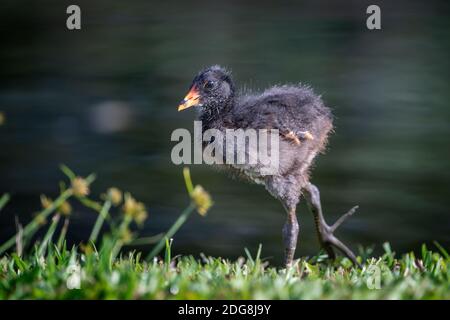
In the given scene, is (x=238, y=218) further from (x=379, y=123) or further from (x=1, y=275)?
(x=1, y=275)

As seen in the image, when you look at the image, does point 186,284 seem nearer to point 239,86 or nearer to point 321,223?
point 321,223

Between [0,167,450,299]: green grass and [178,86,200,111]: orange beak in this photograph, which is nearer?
[0,167,450,299]: green grass

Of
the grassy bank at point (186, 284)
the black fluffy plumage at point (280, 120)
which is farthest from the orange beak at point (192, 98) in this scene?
the grassy bank at point (186, 284)

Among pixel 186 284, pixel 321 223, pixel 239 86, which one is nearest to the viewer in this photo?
pixel 186 284

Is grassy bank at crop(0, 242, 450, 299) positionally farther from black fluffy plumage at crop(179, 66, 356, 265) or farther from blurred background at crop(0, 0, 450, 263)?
blurred background at crop(0, 0, 450, 263)

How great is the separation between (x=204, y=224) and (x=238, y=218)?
0.25 metres

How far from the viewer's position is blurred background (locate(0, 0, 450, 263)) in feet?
19.4

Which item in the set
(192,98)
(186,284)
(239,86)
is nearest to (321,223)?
(192,98)

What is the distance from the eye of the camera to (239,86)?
6.84m

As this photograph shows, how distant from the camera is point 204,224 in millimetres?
5934

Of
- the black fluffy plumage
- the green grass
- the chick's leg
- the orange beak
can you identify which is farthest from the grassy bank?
the orange beak

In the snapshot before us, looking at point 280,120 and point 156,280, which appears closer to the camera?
point 156,280

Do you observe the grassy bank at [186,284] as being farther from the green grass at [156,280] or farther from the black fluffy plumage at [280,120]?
the black fluffy plumage at [280,120]

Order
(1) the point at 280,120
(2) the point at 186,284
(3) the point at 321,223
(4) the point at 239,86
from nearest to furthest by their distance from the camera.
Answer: (2) the point at 186,284
(1) the point at 280,120
(3) the point at 321,223
(4) the point at 239,86
